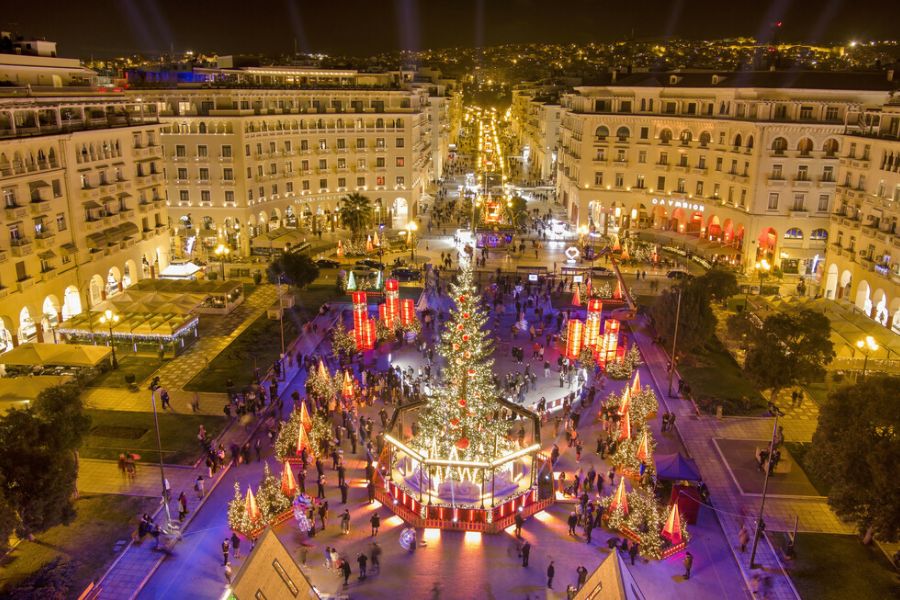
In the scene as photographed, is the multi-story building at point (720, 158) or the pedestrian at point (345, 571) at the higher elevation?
the multi-story building at point (720, 158)

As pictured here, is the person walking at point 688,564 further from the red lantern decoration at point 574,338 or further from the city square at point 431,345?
the red lantern decoration at point 574,338

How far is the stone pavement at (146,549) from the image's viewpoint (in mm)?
24281

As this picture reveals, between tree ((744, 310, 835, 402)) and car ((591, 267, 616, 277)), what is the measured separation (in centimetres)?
2272

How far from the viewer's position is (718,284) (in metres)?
47.4

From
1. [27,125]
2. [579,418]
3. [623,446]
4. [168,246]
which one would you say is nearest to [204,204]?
[168,246]

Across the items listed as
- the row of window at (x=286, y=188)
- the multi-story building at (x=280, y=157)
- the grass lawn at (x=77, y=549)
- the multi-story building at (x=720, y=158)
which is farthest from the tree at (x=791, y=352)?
the row of window at (x=286, y=188)

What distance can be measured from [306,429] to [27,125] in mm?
28717

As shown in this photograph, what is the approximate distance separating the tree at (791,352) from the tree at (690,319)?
17.6 feet

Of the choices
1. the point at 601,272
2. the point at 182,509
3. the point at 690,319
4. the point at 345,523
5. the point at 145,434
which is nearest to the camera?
the point at 345,523

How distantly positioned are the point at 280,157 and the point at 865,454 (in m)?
61.2

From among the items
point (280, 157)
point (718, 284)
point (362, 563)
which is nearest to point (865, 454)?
point (362, 563)

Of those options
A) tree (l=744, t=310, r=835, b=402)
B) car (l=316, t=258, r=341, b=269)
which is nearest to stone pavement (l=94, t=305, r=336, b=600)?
tree (l=744, t=310, r=835, b=402)

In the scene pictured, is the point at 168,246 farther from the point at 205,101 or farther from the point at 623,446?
the point at 623,446

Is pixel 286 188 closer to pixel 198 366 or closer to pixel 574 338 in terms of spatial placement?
pixel 198 366
